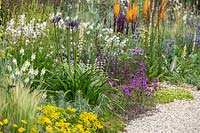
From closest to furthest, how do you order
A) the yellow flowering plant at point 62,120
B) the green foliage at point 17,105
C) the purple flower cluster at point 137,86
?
the yellow flowering plant at point 62,120 < the green foliage at point 17,105 < the purple flower cluster at point 137,86

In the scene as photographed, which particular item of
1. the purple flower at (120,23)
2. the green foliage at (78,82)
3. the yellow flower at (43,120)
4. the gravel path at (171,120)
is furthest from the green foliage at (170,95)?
the yellow flower at (43,120)

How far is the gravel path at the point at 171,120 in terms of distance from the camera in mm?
6754

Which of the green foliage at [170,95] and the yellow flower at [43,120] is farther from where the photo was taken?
the green foliage at [170,95]

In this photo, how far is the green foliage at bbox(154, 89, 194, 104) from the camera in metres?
8.09

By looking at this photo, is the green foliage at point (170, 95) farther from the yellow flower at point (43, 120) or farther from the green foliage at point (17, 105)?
the yellow flower at point (43, 120)

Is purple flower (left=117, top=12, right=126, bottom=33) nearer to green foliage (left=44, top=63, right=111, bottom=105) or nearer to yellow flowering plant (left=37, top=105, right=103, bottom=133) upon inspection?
green foliage (left=44, top=63, right=111, bottom=105)

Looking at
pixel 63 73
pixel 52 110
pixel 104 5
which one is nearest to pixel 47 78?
pixel 63 73

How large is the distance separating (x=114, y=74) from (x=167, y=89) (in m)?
1.04

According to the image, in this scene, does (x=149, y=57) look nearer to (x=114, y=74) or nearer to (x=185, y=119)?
(x=114, y=74)

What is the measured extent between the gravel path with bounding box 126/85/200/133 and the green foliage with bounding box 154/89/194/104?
0.12 m

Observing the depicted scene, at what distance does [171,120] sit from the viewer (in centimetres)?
719

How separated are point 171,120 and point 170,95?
1.19 metres

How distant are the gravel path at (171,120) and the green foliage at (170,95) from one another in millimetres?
123

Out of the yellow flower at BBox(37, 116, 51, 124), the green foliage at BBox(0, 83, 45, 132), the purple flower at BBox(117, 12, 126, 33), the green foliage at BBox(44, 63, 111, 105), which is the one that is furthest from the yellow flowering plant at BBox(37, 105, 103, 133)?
the purple flower at BBox(117, 12, 126, 33)
